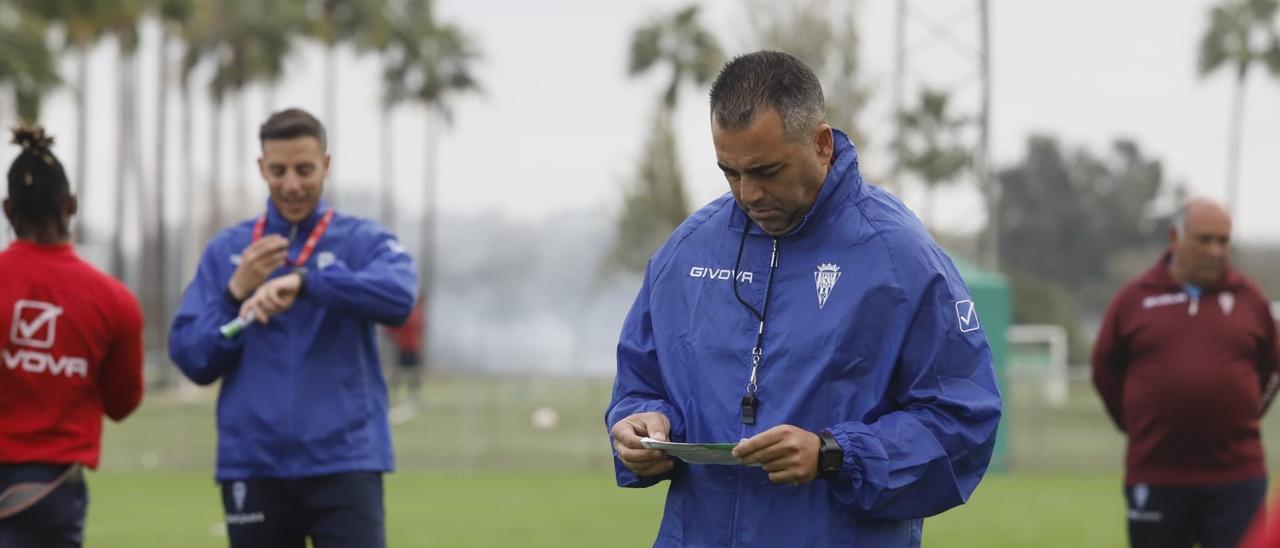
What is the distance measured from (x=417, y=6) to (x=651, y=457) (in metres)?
65.6

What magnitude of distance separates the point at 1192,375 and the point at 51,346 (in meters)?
5.07

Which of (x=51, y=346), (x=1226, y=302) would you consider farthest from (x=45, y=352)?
(x=1226, y=302)

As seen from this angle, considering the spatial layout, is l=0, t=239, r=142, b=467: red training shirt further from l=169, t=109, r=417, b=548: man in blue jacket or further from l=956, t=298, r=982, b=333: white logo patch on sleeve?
l=956, t=298, r=982, b=333: white logo patch on sleeve

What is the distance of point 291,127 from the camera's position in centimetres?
649

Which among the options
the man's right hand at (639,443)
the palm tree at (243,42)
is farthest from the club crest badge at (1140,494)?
the palm tree at (243,42)

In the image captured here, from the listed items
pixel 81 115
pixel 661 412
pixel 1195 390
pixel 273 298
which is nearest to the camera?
pixel 661 412

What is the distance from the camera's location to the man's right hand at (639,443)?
4.17 meters

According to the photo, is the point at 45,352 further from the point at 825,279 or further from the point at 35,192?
the point at 825,279

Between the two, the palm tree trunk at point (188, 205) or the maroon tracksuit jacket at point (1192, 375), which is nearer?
the maroon tracksuit jacket at point (1192, 375)

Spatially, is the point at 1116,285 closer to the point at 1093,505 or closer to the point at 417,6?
the point at 417,6

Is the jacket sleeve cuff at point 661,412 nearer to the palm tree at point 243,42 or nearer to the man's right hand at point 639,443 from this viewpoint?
the man's right hand at point 639,443

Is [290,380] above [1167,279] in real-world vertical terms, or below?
below

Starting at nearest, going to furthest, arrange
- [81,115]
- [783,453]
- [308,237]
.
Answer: [783,453]
[308,237]
[81,115]

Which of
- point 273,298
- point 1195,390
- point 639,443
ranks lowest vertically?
point 1195,390
